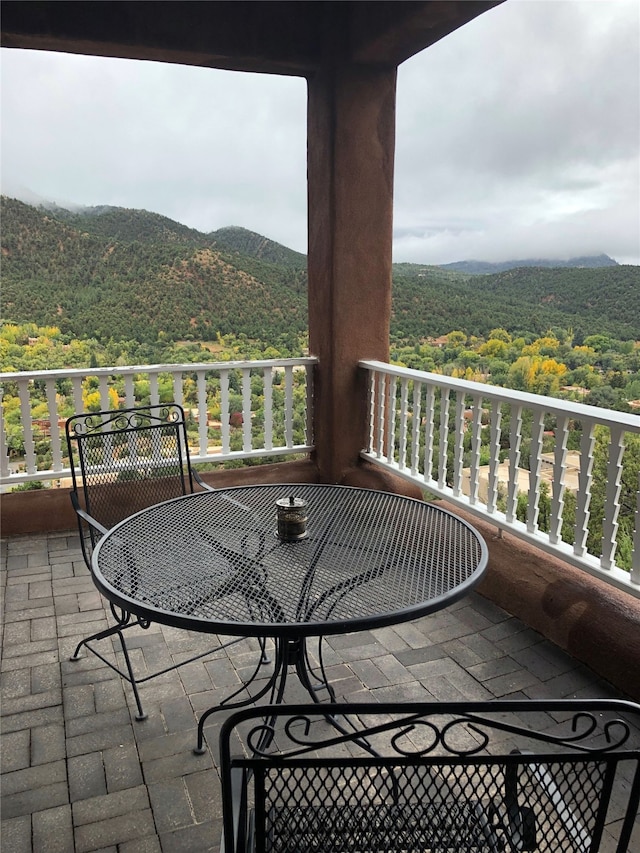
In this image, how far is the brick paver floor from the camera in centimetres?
177

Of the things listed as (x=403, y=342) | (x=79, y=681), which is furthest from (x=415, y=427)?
(x=79, y=681)

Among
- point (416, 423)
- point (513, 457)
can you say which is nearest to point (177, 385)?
point (416, 423)

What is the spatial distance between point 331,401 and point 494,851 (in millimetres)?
3507

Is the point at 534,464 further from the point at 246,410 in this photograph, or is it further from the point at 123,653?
the point at 246,410

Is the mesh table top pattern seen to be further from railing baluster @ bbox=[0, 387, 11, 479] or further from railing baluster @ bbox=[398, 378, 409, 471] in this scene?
railing baluster @ bbox=[0, 387, 11, 479]

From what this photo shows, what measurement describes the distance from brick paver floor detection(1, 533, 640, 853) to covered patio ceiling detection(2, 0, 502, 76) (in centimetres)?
320

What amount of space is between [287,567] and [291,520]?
176 millimetres

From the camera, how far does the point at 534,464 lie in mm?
2846

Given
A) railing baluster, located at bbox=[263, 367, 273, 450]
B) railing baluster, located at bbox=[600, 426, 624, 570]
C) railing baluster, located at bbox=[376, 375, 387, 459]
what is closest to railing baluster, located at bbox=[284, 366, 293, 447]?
railing baluster, located at bbox=[263, 367, 273, 450]

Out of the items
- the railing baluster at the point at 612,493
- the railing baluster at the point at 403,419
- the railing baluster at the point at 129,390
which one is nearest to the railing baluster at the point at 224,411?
the railing baluster at the point at 129,390

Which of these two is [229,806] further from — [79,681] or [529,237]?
[529,237]

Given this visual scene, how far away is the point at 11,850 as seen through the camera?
5.50 ft

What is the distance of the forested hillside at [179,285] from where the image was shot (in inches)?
175

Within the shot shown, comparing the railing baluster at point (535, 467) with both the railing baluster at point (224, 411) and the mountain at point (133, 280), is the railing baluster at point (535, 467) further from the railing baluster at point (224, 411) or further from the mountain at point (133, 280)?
the mountain at point (133, 280)
